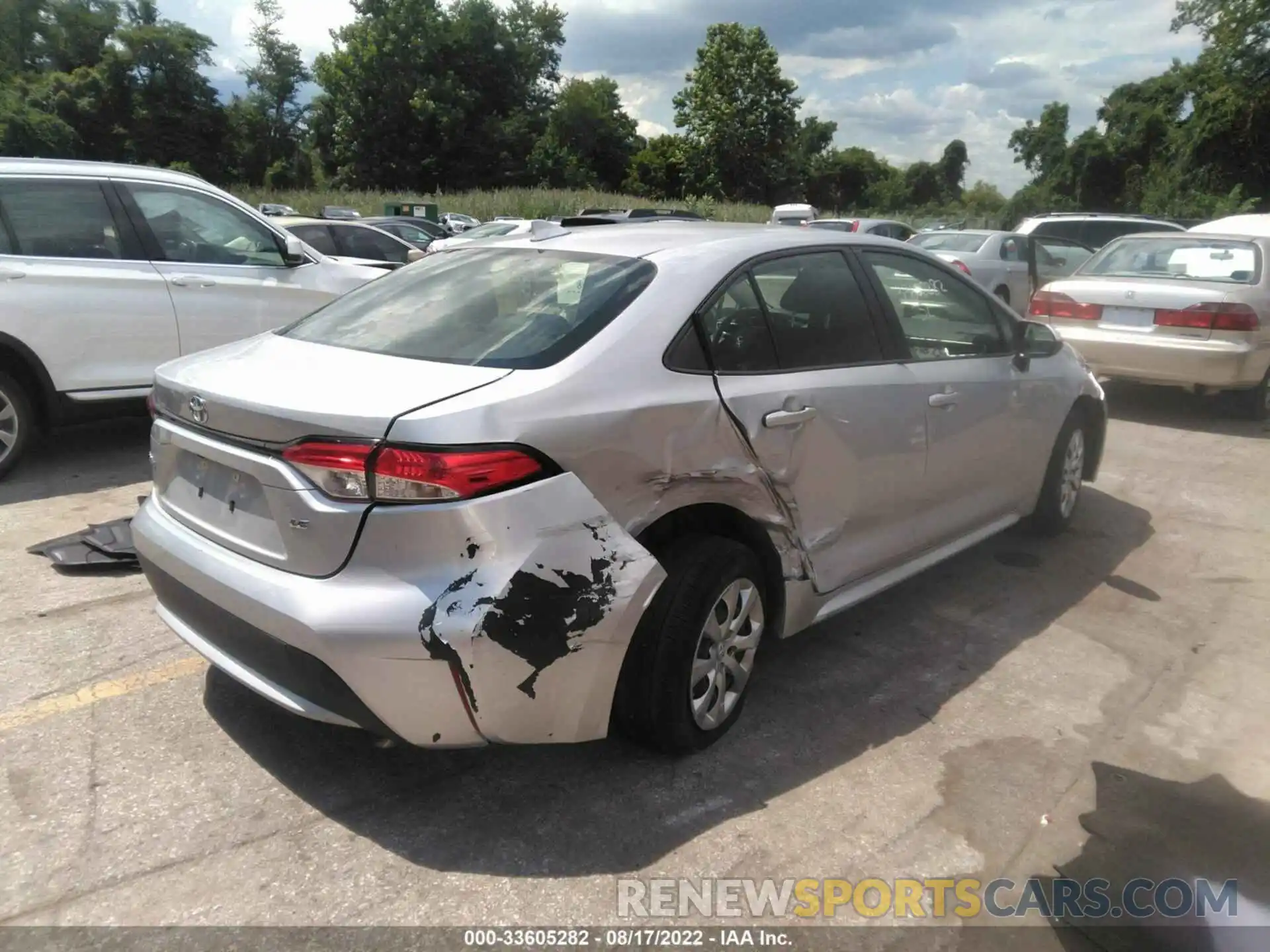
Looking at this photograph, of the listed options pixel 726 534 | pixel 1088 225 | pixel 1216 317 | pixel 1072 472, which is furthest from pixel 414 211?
pixel 726 534

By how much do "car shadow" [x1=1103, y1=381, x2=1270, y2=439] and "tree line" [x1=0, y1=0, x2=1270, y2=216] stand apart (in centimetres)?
3843

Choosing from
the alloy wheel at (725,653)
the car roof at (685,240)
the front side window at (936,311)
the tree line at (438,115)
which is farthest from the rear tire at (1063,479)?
the tree line at (438,115)

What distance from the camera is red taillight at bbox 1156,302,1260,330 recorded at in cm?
786

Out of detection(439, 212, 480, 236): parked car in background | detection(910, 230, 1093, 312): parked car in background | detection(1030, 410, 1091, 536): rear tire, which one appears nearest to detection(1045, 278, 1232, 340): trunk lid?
detection(1030, 410, 1091, 536): rear tire

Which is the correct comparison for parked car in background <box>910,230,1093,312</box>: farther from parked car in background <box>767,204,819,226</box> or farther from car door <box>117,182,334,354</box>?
car door <box>117,182,334,354</box>

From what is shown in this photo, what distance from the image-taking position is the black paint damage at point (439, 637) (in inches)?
93.8

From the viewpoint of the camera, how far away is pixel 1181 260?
8.66 m

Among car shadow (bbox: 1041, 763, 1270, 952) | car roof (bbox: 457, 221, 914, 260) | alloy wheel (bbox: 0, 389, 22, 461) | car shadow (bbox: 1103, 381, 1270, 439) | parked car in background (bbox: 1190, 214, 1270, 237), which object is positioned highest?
car roof (bbox: 457, 221, 914, 260)

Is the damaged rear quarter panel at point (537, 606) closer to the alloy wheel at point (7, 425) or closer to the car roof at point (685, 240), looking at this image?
the car roof at point (685, 240)

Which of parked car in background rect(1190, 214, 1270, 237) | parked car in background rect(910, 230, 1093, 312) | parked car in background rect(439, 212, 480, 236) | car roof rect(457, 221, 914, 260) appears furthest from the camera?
parked car in background rect(439, 212, 480, 236)

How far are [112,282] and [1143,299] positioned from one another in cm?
799

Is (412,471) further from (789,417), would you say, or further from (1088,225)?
(1088,225)

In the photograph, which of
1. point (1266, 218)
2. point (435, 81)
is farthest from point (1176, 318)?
point (435, 81)

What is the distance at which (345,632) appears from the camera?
2404mm
